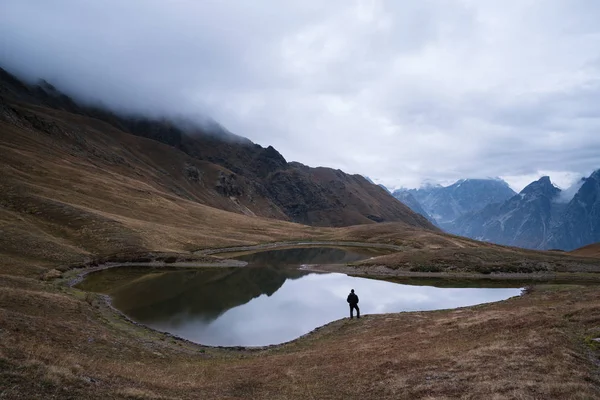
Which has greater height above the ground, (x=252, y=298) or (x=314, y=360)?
(x=314, y=360)

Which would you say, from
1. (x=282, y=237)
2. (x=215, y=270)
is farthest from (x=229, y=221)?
(x=215, y=270)

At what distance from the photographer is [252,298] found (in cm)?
5912

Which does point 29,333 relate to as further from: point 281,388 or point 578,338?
point 578,338

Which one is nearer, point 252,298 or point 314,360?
point 314,360

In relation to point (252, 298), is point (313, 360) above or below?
above

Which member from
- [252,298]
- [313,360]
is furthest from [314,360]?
[252,298]

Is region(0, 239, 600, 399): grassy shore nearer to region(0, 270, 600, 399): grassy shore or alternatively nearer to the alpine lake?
region(0, 270, 600, 399): grassy shore

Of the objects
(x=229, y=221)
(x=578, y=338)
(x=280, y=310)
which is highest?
(x=229, y=221)

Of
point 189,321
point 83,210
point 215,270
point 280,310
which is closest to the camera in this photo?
point 189,321

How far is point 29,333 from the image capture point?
73.9 ft

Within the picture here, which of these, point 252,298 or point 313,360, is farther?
point 252,298

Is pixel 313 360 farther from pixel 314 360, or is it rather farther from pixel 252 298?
Result: pixel 252 298

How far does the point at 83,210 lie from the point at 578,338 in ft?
335

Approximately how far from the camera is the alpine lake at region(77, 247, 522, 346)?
1671 inches
